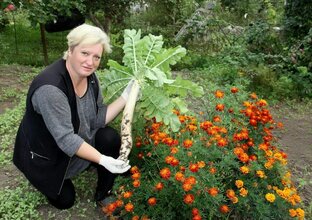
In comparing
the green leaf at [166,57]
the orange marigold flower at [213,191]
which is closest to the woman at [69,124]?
the green leaf at [166,57]

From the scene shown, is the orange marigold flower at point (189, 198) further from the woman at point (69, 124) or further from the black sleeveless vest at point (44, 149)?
the black sleeveless vest at point (44, 149)

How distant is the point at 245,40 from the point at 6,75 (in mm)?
4349

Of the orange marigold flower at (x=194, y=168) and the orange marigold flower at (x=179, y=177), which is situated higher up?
the orange marigold flower at (x=194, y=168)

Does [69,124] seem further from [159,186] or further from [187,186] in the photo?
[187,186]

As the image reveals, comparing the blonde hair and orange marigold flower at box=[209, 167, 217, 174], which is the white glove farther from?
the blonde hair

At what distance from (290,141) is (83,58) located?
3104mm

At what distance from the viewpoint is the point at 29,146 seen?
9.64 ft

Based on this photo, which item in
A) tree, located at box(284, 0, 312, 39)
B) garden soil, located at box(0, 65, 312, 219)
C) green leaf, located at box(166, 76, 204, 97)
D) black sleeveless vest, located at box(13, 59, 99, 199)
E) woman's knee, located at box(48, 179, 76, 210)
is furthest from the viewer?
tree, located at box(284, 0, 312, 39)

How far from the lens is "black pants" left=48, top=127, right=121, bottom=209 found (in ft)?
10.2

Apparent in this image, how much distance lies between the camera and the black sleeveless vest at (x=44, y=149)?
283 cm

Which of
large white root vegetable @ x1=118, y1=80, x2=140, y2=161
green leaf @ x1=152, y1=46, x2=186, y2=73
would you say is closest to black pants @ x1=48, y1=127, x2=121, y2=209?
large white root vegetable @ x1=118, y1=80, x2=140, y2=161

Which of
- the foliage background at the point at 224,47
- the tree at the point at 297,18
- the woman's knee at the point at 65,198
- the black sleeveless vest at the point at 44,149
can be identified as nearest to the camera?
the black sleeveless vest at the point at 44,149

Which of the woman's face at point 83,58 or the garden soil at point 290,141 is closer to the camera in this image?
the woman's face at point 83,58

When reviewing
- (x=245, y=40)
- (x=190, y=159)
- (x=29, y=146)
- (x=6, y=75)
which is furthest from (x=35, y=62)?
(x=190, y=159)
